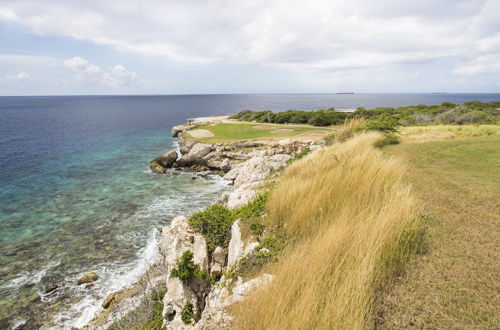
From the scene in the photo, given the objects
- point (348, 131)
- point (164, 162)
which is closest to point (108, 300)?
point (348, 131)

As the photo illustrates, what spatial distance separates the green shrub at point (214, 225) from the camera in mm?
6988

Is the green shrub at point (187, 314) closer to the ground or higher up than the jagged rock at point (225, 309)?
closer to the ground

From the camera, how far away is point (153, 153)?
33.2 metres

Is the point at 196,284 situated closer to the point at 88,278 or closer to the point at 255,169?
the point at 88,278

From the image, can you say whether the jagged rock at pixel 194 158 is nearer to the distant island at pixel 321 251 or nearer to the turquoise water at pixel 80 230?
the turquoise water at pixel 80 230

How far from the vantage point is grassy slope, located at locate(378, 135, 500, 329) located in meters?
2.95

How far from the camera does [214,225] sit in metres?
7.37

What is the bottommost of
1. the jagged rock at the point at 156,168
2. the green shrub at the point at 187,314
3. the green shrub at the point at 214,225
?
the jagged rock at the point at 156,168

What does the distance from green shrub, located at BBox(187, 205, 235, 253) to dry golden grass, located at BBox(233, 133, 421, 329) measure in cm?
167

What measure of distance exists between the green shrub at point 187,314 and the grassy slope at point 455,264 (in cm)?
385

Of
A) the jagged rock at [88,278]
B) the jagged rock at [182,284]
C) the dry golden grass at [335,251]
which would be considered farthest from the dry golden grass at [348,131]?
the jagged rock at [88,278]

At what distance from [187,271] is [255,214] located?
2.14 meters

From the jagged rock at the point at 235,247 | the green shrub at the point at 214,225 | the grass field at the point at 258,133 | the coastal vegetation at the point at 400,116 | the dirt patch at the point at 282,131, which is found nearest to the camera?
the jagged rock at the point at 235,247

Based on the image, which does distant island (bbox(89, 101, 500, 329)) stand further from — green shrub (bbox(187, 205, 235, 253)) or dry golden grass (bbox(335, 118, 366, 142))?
dry golden grass (bbox(335, 118, 366, 142))
